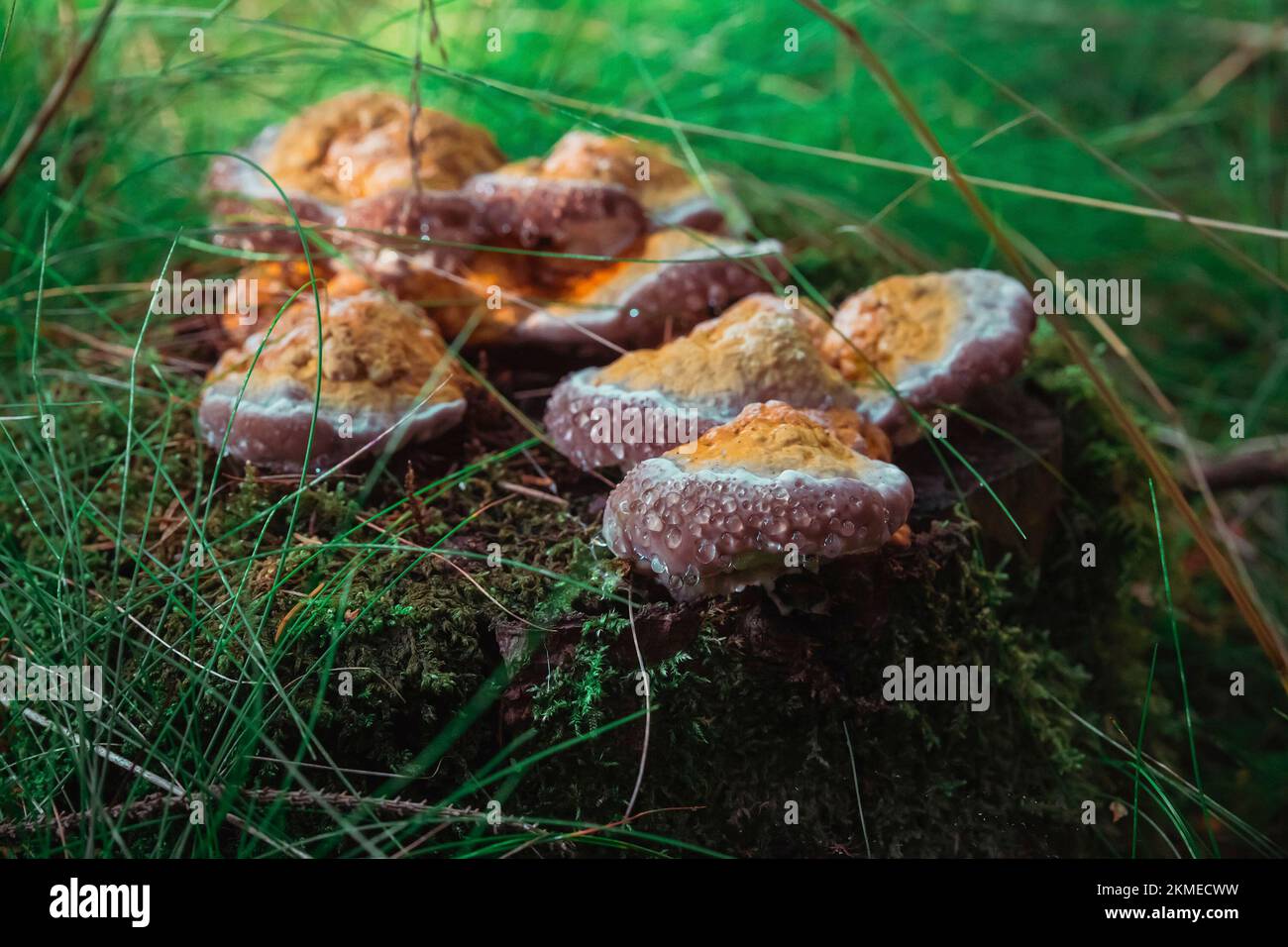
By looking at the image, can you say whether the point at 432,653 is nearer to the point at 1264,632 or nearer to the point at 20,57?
the point at 1264,632

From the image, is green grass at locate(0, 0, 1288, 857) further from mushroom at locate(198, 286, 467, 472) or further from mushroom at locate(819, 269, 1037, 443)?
mushroom at locate(819, 269, 1037, 443)

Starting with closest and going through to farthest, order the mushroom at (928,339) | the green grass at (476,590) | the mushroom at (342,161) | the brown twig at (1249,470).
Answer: the green grass at (476,590) → the mushroom at (928,339) → the mushroom at (342,161) → the brown twig at (1249,470)

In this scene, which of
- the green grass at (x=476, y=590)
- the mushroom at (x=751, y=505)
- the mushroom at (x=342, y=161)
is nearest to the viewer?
the mushroom at (x=751, y=505)

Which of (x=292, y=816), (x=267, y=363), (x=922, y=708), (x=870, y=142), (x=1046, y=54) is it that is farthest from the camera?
(x=1046, y=54)

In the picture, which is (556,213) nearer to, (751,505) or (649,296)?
(649,296)

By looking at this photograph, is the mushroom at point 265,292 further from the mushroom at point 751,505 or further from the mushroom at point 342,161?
the mushroom at point 751,505

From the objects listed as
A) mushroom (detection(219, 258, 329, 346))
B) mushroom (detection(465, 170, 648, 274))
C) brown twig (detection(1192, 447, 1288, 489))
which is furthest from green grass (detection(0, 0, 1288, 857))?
brown twig (detection(1192, 447, 1288, 489))

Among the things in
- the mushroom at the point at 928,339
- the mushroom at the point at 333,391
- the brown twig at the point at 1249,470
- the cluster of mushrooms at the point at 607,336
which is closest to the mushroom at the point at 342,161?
the cluster of mushrooms at the point at 607,336

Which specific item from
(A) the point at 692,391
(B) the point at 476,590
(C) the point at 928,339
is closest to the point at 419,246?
(A) the point at 692,391

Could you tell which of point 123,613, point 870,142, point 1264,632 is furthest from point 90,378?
point 870,142
